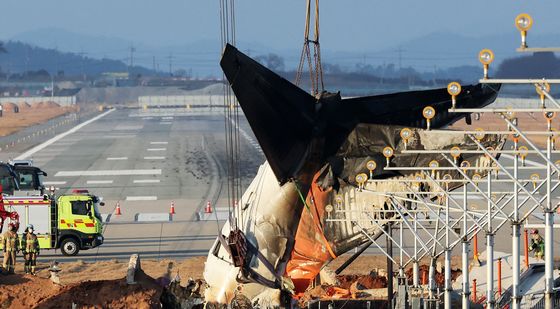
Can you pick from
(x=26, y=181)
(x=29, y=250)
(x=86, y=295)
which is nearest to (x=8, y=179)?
(x=26, y=181)

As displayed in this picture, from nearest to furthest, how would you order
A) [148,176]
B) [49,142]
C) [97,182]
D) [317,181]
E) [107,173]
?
[317,181]
[97,182]
[148,176]
[107,173]
[49,142]

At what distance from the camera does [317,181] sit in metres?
31.3

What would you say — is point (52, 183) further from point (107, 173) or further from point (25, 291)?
point (25, 291)

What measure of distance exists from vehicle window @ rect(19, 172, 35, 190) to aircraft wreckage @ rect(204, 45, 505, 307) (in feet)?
79.3

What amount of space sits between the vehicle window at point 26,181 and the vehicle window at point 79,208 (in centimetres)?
462

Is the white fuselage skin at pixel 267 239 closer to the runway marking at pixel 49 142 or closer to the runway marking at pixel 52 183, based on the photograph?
the runway marking at pixel 52 183

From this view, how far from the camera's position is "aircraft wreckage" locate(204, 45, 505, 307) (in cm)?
3025

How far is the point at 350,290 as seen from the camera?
1453 inches

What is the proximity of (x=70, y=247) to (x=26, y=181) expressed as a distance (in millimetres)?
5819

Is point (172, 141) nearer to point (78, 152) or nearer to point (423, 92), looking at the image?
point (78, 152)

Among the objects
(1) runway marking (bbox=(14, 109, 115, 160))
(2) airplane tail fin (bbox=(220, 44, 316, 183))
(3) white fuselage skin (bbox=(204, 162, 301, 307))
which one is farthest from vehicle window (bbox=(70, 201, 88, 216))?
(1) runway marking (bbox=(14, 109, 115, 160))

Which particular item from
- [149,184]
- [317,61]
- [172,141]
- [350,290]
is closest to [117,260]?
[350,290]

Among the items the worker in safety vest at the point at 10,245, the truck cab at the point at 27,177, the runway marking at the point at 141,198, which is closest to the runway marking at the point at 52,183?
the runway marking at the point at 141,198

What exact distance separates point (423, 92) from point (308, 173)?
356cm
